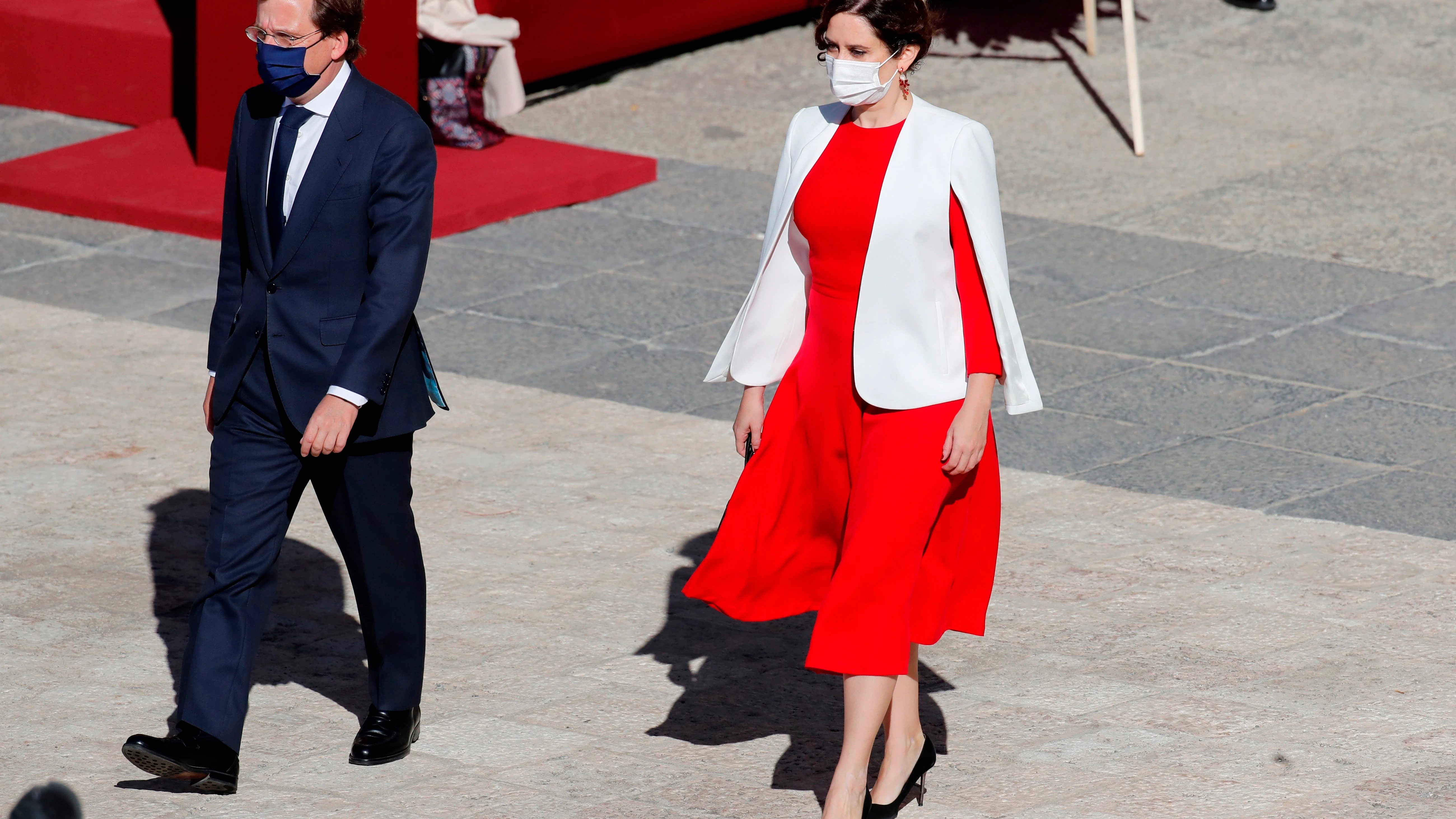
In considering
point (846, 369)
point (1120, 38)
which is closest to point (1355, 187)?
point (1120, 38)

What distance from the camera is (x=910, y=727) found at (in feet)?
16.1

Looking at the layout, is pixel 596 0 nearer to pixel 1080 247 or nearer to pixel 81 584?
pixel 1080 247

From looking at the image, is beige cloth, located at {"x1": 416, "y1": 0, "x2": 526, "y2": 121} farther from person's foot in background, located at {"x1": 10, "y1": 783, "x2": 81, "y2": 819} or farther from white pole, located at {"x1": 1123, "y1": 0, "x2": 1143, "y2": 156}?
person's foot in background, located at {"x1": 10, "y1": 783, "x2": 81, "y2": 819}

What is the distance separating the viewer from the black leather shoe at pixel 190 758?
4707 mm

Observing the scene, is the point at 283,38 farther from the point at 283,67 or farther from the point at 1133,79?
the point at 1133,79

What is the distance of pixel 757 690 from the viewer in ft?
18.6

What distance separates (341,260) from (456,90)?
7.42 meters

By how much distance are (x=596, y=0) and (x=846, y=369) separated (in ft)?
31.7

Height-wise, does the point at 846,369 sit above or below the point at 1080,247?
above

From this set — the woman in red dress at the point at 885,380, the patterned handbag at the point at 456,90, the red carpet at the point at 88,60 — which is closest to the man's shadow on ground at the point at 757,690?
the woman in red dress at the point at 885,380

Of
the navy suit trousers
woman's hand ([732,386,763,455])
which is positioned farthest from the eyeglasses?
woman's hand ([732,386,763,455])

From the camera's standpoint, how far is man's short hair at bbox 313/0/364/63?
15.8ft

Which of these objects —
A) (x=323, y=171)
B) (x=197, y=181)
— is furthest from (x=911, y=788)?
(x=197, y=181)

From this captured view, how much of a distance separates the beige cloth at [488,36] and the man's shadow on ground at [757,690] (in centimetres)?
642
